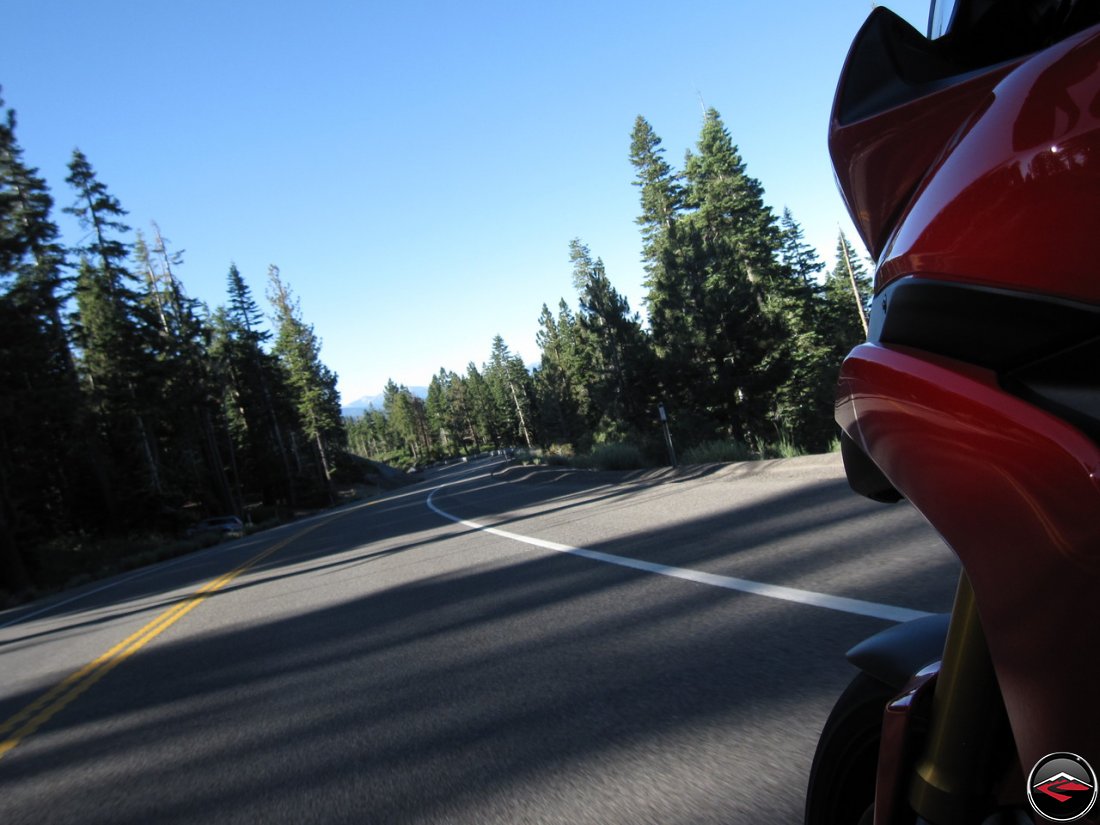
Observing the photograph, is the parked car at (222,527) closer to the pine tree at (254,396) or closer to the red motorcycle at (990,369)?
the pine tree at (254,396)

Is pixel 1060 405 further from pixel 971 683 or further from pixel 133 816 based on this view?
pixel 133 816

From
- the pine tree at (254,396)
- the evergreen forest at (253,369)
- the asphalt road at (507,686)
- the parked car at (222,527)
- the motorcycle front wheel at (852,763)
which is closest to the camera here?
the motorcycle front wheel at (852,763)

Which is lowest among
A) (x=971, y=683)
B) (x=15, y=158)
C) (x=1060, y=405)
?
(x=971, y=683)

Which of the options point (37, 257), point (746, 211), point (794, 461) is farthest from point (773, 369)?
point (37, 257)

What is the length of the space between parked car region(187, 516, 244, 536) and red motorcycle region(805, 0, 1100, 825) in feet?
123

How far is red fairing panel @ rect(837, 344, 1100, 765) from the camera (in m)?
0.90

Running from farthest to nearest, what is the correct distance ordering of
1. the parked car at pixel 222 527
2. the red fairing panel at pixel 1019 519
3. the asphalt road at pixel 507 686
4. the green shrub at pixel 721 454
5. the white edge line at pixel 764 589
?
the parked car at pixel 222 527, the green shrub at pixel 721 454, the white edge line at pixel 764 589, the asphalt road at pixel 507 686, the red fairing panel at pixel 1019 519

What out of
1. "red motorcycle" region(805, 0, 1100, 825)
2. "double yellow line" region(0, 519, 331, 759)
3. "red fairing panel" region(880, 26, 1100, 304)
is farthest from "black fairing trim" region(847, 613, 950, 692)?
"double yellow line" region(0, 519, 331, 759)

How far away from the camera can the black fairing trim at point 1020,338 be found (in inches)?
36.7

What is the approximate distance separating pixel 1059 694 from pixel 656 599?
192 inches

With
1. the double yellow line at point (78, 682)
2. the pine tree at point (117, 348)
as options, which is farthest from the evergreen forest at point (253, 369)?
the double yellow line at point (78, 682)

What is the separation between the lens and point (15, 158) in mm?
35531

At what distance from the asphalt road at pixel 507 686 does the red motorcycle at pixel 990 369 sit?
147 centimetres

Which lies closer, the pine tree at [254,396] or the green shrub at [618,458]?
the green shrub at [618,458]
